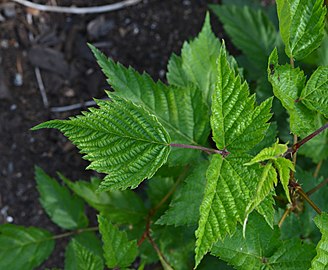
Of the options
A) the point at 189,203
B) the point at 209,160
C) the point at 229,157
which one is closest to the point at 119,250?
the point at 189,203

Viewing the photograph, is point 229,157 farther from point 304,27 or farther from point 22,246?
point 22,246

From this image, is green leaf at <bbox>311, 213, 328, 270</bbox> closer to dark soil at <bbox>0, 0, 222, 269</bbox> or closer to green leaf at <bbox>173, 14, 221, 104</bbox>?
green leaf at <bbox>173, 14, 221, 104</bbox>

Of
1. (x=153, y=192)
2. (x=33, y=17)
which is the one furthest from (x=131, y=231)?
(x=33, y=17)

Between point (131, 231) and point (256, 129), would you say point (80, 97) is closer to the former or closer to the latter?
point (131, 231)

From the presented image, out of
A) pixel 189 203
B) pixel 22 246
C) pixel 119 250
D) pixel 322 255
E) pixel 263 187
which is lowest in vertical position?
pixel 22 246

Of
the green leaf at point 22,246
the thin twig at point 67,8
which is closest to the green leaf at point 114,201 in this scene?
the green leaf at point 22,246

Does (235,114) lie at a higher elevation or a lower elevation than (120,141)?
higher

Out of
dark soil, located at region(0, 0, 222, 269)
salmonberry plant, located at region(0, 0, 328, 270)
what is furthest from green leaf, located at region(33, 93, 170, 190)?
dark soil, located at region(0, 0, 222, 269)

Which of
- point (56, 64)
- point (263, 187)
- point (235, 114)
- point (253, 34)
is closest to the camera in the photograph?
point (263, 187)
